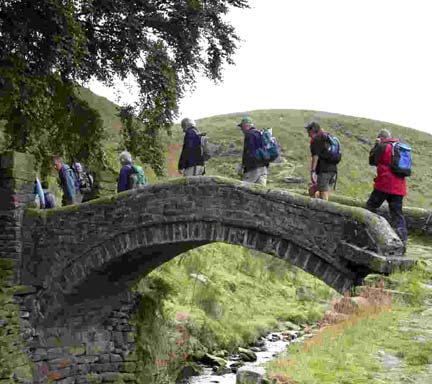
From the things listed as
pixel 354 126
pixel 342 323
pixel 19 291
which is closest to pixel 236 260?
pixel 19 291

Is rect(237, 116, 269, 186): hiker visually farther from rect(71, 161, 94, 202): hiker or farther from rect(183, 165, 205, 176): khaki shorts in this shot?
rect(71, 161, 94, 202): hiker

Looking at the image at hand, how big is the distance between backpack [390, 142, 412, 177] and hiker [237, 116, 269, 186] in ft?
8.28

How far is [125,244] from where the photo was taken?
489 inches

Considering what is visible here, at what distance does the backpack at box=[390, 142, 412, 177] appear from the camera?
370 inches

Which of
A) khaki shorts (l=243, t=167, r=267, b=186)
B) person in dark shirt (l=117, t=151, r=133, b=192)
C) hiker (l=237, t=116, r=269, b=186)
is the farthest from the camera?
person in dark shirt (l=117, t=151, r=133, b=192)

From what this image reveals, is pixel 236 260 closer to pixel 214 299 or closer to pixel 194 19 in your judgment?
pixel 214 299

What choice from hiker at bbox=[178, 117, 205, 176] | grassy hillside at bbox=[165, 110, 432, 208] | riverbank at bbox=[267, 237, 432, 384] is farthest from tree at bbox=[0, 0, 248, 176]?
grassy hillside at bbox=[165, 110, 432, 208]

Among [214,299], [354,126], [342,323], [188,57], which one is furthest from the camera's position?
[354,126]

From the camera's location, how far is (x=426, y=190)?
40062 millimetres

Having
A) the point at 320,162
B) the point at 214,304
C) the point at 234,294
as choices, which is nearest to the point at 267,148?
the point at 320,162

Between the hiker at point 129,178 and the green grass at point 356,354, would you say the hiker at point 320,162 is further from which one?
the green grass at point 356,354

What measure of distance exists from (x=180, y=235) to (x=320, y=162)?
281 cm

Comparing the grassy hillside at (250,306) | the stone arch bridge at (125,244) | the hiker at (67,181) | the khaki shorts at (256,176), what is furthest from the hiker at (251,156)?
the hiker at (67,181)

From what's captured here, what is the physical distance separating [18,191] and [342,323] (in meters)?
9.05
